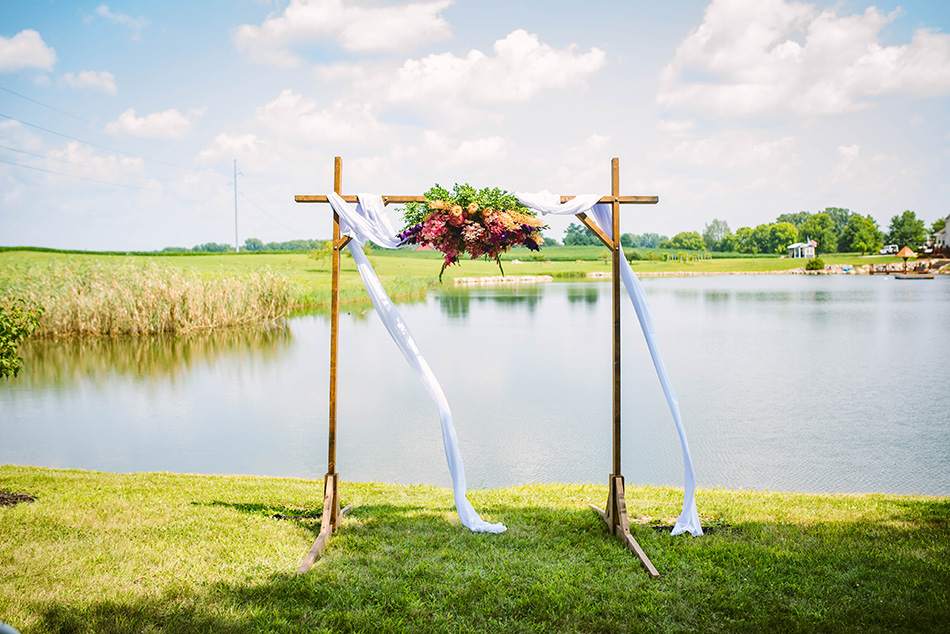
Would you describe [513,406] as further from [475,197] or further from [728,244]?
[728,244]

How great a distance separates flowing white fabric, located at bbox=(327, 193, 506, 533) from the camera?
4.70m

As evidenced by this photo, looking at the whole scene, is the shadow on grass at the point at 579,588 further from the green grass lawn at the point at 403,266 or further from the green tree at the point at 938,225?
the green tree at the point at 938,225

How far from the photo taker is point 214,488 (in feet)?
19.4

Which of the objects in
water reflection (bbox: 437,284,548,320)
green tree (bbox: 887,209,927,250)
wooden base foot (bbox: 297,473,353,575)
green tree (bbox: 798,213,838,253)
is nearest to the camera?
wooden base foot (bbox: 297,473,353,575)

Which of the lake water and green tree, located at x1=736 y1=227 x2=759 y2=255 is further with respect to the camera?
green tree, located at x1=736 y1=227 x2=759 y2=255

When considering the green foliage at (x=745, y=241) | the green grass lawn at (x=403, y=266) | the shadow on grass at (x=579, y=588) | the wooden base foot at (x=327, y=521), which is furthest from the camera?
the green foliage at (x=745, y=241)

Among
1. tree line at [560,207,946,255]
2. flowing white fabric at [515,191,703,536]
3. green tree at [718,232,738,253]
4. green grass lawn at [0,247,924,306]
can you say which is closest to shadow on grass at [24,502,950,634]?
flowing white fabric at [515,191,703,536]

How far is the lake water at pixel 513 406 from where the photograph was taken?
792 cm

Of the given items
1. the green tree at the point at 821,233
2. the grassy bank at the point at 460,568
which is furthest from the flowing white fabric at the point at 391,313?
the green tree at the point at 821,233

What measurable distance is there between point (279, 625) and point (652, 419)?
788cm

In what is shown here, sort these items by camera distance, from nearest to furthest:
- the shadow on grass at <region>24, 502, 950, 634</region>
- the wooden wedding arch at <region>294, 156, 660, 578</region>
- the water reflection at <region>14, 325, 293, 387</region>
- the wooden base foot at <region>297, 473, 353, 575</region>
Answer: the shadow on grass at <region>24, 502, 950, 634</region>
the wooden base foot at <region>297, 473, 353, 575</region>
the wooden wedding arch at <region>294, 156, 660, 578</region>
the water reflection at <region>14, 325, 293, 387</region>

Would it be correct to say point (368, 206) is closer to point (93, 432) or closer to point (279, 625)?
point (279, 625)

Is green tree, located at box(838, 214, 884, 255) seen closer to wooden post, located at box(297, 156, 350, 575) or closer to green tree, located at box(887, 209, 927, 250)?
green tree, located at box(887, 209, 927, 250)

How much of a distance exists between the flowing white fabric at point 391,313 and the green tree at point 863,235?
8949 centimetres
